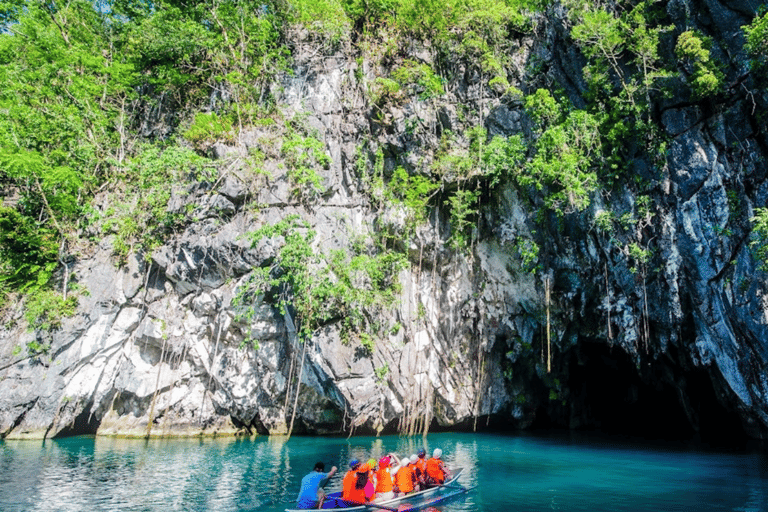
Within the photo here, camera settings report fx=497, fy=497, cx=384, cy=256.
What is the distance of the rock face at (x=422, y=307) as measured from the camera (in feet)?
47.6

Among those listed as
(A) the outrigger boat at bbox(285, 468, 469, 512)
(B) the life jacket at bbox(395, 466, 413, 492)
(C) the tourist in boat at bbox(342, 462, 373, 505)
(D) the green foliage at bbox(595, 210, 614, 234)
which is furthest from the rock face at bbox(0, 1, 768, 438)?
(C) the tourist in boat at bbox(342, 462, 373, 505)

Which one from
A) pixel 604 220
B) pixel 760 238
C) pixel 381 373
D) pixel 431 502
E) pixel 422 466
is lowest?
pixel 431 502

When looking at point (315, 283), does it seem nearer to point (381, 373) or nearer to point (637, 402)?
point (381, 373)

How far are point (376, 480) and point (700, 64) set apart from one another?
14.4 metres

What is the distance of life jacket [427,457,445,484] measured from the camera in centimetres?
963

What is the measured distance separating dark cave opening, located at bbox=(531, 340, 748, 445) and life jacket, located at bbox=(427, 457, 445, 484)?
10.2 m

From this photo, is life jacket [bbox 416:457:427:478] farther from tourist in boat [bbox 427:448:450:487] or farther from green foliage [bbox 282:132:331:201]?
green foliage [bbox 282:132:331:201]

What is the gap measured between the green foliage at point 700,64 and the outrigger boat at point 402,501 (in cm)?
1276

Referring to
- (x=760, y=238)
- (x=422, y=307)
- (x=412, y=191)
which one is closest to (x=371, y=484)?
(x=422, y=307)

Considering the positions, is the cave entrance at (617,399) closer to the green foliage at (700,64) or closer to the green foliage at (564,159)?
the green foliage at (564,159)

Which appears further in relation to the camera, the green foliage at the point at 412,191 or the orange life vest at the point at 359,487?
the green foliage at the point at 412,191

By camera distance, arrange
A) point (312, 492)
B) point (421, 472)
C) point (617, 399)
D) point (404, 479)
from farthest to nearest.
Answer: point (617, 399) → point (421, 472) → point (404, 479) → point (312, 492)

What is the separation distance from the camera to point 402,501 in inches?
348

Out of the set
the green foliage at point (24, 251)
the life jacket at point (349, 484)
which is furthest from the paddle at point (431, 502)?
the green foliage at point (24, 251)
